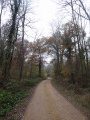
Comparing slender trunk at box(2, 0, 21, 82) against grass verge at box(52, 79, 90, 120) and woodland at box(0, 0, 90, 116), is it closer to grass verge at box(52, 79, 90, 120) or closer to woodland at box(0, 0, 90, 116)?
woodland at box(0, 0, 90, 116)

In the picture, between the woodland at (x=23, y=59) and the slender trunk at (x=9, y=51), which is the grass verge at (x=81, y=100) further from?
the slender trunk at (x=9, y=51)

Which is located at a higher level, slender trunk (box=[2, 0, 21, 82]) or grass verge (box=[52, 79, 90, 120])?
slender trunk (box=[2, 0, 21, 82])

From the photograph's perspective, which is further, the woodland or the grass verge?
the woodland

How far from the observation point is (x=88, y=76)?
11805mm

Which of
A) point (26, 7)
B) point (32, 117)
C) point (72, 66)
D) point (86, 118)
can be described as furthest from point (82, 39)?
point (32, 117)

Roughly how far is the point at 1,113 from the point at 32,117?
5.16 ft

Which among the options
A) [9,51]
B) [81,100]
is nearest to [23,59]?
[9,51]

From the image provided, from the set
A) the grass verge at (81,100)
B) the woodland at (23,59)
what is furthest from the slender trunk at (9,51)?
the grass verge at (81,100)

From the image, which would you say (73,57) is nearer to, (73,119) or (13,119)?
(73,119)

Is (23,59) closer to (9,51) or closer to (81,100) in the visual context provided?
(9,51)

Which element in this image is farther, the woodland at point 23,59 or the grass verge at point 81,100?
the woodland at point 23,59

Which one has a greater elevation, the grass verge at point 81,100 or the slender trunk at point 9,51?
the slender trunk at point 9,51

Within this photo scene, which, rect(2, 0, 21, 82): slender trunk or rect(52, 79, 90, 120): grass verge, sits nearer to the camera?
rect(52, 79, 90, 120): grass verge

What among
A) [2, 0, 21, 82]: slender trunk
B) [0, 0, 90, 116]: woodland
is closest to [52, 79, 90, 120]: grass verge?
[0, 0, 90, 116]: woodland
